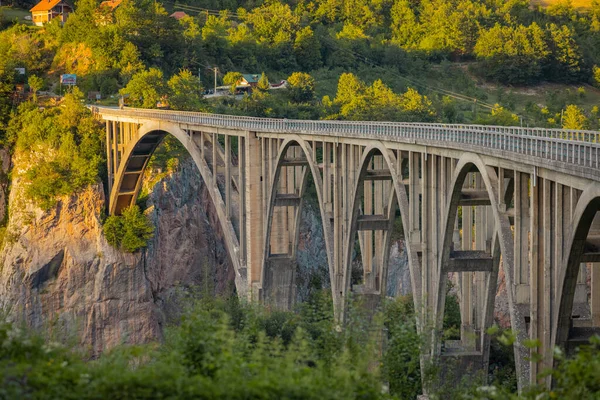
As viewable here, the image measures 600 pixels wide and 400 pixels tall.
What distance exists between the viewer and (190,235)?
92438mm

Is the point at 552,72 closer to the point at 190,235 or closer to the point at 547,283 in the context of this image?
the point at 190,235

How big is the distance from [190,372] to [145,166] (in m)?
63.6

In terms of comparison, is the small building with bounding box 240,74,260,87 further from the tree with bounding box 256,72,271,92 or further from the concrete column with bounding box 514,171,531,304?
the concrete column with bounding box 514,171,531,304

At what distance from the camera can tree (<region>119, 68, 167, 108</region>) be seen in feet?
319

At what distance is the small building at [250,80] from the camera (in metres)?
117

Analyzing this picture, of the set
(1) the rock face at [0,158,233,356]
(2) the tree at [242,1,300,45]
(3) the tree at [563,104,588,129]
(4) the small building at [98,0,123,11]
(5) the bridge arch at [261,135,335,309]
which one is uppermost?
(4) the small building at [98,0,123,11]

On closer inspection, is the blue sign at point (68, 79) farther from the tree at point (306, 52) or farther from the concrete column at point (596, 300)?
the concrete column at point (596, 300)

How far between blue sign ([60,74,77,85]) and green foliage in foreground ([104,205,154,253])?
21.7m

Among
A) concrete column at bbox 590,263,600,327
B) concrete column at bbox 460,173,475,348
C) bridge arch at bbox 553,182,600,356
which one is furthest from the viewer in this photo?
concrete column at bbox 460,173,475,348

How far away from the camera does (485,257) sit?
43500 mm

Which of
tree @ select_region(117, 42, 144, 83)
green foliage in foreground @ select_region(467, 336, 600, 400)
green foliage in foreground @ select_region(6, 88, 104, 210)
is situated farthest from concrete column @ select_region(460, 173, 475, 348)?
tree @ select_region(117, 42, 144, 83)

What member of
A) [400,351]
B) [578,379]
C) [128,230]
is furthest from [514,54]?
[578,379]

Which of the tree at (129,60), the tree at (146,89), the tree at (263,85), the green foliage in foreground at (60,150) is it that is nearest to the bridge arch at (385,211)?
the green foliage in foreground at (60,150)

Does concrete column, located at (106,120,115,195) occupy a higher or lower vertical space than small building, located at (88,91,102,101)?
lower
